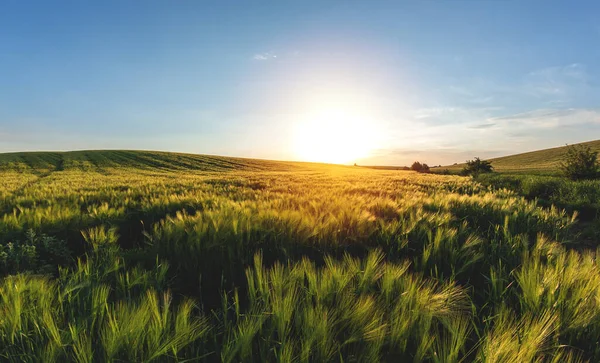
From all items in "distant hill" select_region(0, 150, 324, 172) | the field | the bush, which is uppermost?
"distant hill" select_region(0, 150, 324, 172)

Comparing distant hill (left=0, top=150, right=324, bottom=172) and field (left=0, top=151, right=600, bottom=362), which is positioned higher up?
distant hill (left=0, top=150, right=324, bottom=172)

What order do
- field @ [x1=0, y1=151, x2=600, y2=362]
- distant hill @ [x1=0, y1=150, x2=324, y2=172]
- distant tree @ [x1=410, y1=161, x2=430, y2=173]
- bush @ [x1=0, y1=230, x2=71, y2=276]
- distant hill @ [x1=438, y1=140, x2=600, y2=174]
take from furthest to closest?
distant tree @ [x1=410, y1=161, x2=430, y2=173] → distant hill @ [x1=438, y1=140, x2=600, y2=174] → distant hill @ [x1=0, y1=150, x2=324, y2=172] → bush @ [x1=0, y1=230, x2=71, y2=276] → field @ [x1=0, y1=151, x2=600, y2=362]

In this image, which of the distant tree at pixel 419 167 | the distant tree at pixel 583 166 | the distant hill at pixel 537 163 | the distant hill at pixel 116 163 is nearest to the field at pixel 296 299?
the distant tree at pixel 583 166

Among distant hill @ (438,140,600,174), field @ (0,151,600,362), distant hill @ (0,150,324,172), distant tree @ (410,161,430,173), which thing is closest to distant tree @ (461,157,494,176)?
distant hill @ (438,140,600,174)

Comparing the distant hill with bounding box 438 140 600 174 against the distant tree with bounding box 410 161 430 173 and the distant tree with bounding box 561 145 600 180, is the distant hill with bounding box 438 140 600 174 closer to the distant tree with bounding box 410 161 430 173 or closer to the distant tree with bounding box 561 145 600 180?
the distant tree with bounding box 410 161 430 173

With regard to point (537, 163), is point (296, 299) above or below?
below

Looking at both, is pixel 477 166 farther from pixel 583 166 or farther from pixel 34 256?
pixel 34 256

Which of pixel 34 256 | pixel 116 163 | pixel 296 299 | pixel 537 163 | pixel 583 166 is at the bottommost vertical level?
pixel 34 256

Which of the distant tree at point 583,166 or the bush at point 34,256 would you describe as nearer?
the bush at point 34,256

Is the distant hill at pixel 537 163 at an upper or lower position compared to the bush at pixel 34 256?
upper

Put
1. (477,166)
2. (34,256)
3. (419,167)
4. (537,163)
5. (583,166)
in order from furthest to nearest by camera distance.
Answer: (419,167)
(537,163)
(477,166)
(583,166)
(34,256)

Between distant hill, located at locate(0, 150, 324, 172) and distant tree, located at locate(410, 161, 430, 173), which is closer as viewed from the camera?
distant hill, located at locate(0, 150, 324, 172)

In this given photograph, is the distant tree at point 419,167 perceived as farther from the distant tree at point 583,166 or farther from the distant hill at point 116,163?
the distant tree at point 583,166

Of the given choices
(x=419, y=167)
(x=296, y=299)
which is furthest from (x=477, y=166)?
(x=296, y=299)
